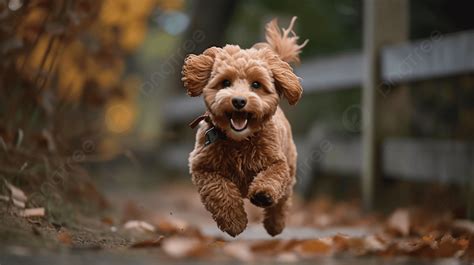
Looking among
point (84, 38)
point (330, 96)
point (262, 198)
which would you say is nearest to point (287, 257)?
point (262, 198)

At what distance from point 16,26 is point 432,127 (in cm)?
372

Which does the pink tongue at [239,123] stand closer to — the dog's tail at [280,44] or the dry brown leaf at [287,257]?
the dry brown leaf at [287,257]

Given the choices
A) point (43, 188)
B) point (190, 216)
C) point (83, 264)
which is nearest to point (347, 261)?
point (83, 264)

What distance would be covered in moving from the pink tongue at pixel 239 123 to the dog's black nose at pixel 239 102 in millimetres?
125

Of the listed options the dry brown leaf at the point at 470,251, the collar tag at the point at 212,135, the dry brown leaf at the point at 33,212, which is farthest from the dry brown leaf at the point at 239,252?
the dry brown leaf at the point at 33,212

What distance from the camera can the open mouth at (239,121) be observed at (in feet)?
9.38

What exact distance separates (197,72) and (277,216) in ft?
3.08

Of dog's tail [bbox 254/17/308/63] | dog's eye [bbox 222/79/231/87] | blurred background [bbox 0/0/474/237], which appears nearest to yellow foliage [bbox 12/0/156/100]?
blurred background [bbox 0/0/474/237]

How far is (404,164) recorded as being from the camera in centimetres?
595

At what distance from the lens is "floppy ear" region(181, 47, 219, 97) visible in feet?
9.83

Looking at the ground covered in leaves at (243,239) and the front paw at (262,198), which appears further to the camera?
the front paw at (262,198)

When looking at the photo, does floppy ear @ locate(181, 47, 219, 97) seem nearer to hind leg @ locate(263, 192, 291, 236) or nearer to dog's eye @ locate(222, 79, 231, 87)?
dog's eye @ locate(222, 79, 231, 87)

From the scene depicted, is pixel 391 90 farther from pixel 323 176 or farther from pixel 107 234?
pixel 107 234

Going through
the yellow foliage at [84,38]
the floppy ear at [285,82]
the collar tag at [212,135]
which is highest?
the yellow foliage at [84,38]
